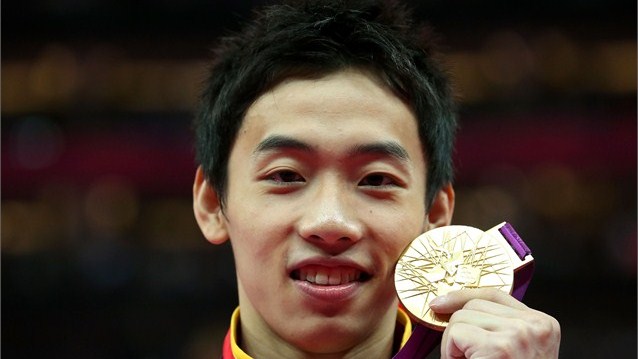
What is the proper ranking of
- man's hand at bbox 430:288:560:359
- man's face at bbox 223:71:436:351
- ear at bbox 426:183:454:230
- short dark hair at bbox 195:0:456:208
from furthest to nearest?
ear at bbox 426:183:454:230 → short dark hair at bbox 195:0:456:208 → man's face at bbox 223:71:436:351 → man's hand at bbox 430:288:560:359

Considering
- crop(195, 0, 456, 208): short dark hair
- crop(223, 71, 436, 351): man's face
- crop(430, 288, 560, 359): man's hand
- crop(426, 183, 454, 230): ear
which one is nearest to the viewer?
crop(430, 288, 560, 359): man's hand

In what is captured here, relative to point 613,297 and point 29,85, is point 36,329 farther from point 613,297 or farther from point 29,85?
point 613,297

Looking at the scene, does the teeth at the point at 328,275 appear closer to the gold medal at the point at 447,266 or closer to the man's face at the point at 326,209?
the man's face at the point at 326,209

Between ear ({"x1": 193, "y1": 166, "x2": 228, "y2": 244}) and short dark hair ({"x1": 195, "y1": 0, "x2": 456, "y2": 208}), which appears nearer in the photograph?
short dark hair ({"x1": 195, "y1": 0, "x2": 456, "y2": 208})

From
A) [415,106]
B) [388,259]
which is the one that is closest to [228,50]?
[415,106]

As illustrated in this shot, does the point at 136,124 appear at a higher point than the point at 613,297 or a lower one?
higher

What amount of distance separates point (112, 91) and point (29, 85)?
716mm

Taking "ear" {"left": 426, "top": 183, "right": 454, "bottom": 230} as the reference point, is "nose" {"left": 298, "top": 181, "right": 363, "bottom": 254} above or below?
above

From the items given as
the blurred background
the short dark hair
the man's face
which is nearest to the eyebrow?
the man's face

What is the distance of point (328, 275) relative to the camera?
237cm

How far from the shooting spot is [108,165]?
787cm

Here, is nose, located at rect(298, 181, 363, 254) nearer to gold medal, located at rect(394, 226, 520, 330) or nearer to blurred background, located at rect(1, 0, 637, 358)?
gold medal, located at rect(394, 226, 520, 330)

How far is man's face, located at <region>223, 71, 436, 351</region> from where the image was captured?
2359 mm

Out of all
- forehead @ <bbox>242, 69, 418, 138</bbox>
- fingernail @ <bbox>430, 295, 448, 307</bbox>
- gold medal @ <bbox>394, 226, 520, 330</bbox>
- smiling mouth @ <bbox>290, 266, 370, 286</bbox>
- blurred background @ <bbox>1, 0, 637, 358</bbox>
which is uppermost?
forehead @ <bbox>242, 69, 418, 138</bbox>
